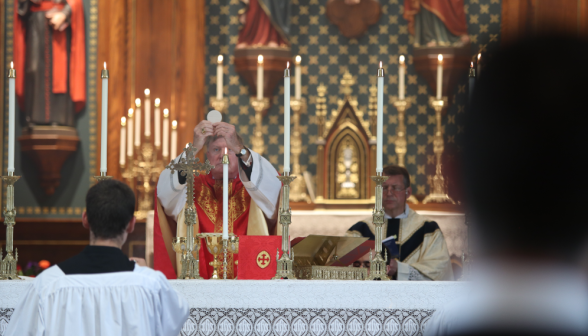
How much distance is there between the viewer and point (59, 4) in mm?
7168

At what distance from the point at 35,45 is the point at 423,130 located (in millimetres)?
4195

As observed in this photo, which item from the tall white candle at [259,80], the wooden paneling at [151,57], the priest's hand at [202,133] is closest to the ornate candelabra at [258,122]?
the tall white candle at [259,80]

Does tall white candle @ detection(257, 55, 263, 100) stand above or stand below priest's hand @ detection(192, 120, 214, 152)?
above

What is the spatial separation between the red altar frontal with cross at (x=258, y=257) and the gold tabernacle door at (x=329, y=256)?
0.10 m

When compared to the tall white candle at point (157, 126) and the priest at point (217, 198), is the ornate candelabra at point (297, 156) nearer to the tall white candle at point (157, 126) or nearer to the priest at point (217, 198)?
the tall white candle at point (157, 126)

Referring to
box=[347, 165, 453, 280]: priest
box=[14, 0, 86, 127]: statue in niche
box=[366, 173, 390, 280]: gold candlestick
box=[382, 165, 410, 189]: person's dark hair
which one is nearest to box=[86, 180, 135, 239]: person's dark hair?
box=[366, 173, 390, 280]: gold candlestick

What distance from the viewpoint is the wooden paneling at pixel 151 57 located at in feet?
23.9

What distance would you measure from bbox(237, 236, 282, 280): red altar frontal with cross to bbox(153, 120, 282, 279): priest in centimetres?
36

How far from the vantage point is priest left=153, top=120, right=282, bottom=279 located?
3.51 meters

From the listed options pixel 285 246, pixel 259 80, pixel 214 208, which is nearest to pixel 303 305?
pixel 285 246

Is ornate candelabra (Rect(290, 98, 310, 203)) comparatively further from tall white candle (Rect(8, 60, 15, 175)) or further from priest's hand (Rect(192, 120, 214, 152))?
tall white candle (Rect(8, 60, 15, 175))

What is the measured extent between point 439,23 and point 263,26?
6.11 feet

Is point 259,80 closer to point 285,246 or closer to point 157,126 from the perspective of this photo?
point 157,126

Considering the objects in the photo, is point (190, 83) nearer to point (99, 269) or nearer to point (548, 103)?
point (99, 269)
